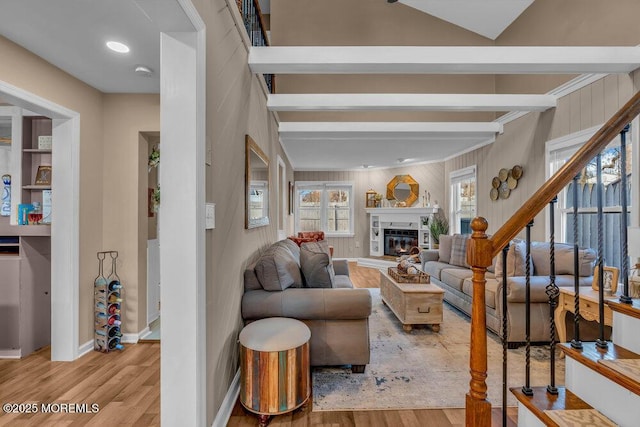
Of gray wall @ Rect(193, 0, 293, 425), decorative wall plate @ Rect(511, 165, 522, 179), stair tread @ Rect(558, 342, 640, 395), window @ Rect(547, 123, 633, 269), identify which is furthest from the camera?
decorative wall plate @ Rect(511, 165, 522, 179)

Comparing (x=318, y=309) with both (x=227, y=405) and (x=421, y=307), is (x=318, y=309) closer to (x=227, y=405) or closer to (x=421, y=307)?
(x=227, y=405)

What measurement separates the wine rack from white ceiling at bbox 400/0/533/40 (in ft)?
16.7

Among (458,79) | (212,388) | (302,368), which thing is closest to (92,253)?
(212,388)

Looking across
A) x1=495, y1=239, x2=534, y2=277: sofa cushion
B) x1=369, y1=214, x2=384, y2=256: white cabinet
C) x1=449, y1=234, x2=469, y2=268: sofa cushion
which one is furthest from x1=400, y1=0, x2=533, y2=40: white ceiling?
x1=369, y1=214, x2=384, y2=256: white cabinet

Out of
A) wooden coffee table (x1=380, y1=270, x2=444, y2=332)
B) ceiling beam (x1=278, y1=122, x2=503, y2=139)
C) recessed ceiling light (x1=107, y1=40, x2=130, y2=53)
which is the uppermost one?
ceiling beam (x1=278, y1=122, x2=503, y2=139)

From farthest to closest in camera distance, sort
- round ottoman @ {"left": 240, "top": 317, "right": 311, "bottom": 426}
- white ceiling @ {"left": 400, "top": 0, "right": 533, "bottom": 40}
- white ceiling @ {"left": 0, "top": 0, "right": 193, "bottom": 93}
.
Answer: white ceiling @ {"left": 400, "top": 0, "right": 533, "bottom": 40} → round ottoman @ {"left": 240, "top": 317, "right": 311, "bottom": 426} → white ceiling @ {"left": 0, "top": 0, "right": 193, "bottom": 93}

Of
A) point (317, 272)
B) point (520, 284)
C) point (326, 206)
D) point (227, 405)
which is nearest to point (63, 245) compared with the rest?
point (227, 405)

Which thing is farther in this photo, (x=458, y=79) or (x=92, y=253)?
(x=458, y=79)

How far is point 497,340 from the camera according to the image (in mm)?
3012

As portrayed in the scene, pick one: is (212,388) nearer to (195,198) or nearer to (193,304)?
(193,304)

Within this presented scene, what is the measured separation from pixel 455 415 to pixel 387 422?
0.45m

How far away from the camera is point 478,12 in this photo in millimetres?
4145

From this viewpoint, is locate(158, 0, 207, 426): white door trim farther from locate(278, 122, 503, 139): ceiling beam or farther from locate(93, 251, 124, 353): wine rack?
locate(278, 122, 503, 139): ceiling beam

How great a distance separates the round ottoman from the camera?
1727 mm
